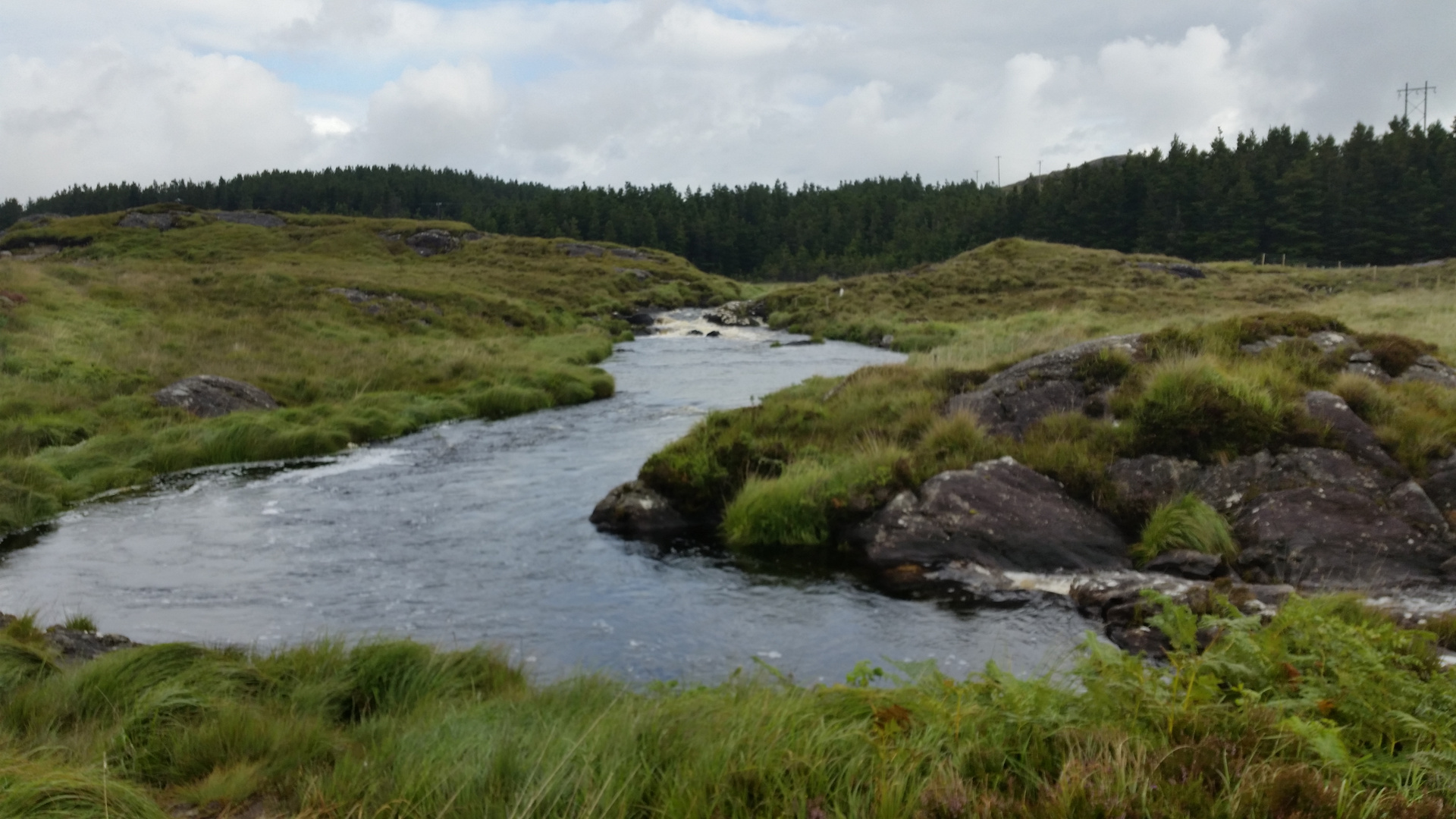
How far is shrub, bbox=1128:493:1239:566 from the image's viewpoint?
36.0 feet

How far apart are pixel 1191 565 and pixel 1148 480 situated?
81.7 inches

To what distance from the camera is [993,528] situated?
11.7m

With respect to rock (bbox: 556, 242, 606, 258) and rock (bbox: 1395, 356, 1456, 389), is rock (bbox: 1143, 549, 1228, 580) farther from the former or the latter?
rock (bbox: 556, 242, 606, 258)

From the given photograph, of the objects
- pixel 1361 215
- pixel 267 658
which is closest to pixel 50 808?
pixel 267 658

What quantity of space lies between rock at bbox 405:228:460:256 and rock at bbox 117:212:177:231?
76.2ft

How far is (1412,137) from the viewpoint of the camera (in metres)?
90.1

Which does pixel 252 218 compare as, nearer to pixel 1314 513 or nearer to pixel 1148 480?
pixel 1148 480

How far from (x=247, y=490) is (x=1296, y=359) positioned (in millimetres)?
17828

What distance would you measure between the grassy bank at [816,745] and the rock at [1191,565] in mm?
3927

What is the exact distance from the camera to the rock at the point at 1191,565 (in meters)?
10.5

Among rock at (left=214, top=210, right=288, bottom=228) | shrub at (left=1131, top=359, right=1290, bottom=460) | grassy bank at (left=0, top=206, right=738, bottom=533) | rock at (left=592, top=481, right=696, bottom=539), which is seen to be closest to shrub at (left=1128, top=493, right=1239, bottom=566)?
shrub at (left=1131, top=359, right=1290, bottom=460)

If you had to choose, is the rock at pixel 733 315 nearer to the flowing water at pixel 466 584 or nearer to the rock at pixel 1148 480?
the flowing water at pixel 466 584

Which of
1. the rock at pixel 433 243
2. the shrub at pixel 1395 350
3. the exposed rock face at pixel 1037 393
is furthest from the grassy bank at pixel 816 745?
the rock at pixel 433 243

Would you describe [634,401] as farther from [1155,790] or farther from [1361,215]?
[1361,215]
